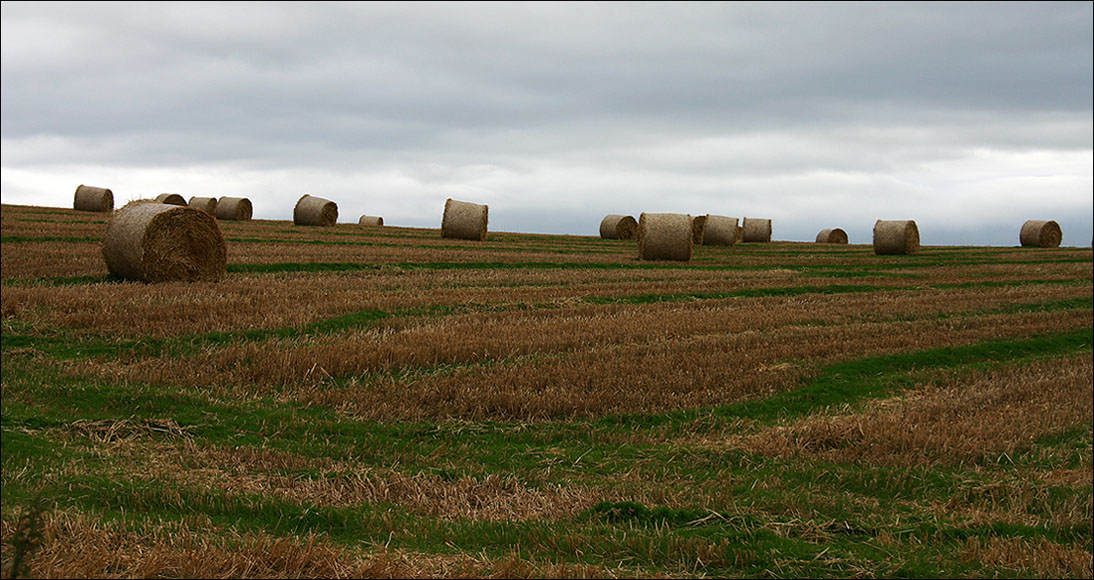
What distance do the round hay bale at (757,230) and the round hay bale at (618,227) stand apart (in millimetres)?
6207

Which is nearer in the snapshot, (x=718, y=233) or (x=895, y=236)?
(x=895, y=236)

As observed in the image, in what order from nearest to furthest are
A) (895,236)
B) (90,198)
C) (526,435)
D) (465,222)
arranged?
(526,435), (465,222), (895,236), (90,198)

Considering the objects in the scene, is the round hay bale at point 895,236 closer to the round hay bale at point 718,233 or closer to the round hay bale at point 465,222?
the round hay bale at point 718,233

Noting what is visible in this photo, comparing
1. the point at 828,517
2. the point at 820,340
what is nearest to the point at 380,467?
the point at 828,517

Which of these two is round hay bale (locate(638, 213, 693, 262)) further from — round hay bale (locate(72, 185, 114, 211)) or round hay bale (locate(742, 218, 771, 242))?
round hay bale (locate(72, 185, 114, 211))

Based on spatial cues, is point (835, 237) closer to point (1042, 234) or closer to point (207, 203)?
point (1042, 234)

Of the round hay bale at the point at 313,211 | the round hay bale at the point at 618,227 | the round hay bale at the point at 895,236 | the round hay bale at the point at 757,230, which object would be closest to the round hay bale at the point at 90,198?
the round hay bale at the point at 313,211

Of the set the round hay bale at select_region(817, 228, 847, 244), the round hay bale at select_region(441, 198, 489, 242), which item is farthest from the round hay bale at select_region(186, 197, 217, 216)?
the round hay bale at select_region(817, 228, 847, 244)

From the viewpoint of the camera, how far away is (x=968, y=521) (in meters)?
5.99

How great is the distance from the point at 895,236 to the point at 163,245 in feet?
91.8

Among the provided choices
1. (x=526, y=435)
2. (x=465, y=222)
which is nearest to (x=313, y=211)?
(x=465, y=222)

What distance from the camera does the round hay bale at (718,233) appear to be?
3878 centimetres

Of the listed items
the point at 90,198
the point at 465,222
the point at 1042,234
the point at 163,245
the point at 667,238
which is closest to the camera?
the point at 163,245

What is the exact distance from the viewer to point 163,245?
16.0 m
